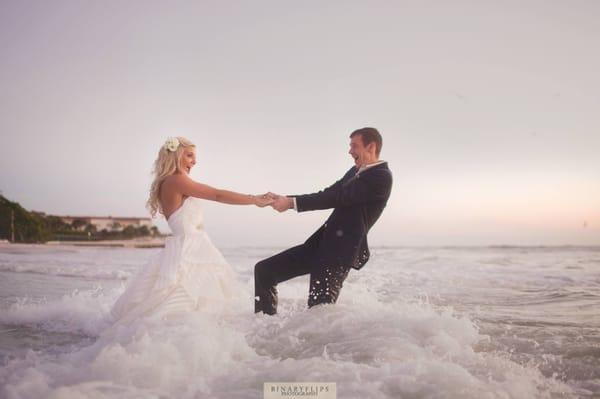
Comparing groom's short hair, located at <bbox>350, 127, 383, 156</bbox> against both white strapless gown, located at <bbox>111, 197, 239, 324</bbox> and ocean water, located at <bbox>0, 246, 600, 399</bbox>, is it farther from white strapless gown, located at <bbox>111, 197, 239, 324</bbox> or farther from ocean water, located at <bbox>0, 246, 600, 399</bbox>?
white strapless gown, located at <bbox>111, 197, 239, 324</bbox>

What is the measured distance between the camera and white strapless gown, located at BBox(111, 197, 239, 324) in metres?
4.06

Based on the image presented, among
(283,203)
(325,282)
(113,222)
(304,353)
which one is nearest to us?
(304,353)

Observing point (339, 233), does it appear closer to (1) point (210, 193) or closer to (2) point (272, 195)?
(2) point (272, 195)

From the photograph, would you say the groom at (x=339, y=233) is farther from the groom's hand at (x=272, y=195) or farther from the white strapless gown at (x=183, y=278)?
the white strapless gown at (x=183, y=278)

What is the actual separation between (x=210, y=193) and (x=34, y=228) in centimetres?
1465

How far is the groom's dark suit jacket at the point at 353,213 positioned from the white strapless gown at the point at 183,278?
3.41 feet

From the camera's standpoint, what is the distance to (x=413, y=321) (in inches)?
156

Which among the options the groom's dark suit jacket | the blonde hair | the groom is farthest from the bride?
the groom's dark suit jacket

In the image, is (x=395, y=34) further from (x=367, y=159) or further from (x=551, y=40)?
(x=367, y=159)

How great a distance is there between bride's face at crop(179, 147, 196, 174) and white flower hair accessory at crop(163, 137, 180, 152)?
10 centimetres

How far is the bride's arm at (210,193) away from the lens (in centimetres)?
420

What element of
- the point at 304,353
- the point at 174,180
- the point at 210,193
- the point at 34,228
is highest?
the point at 174,180

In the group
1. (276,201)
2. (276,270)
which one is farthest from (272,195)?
(276,270)

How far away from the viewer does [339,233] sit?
4.25 metres
